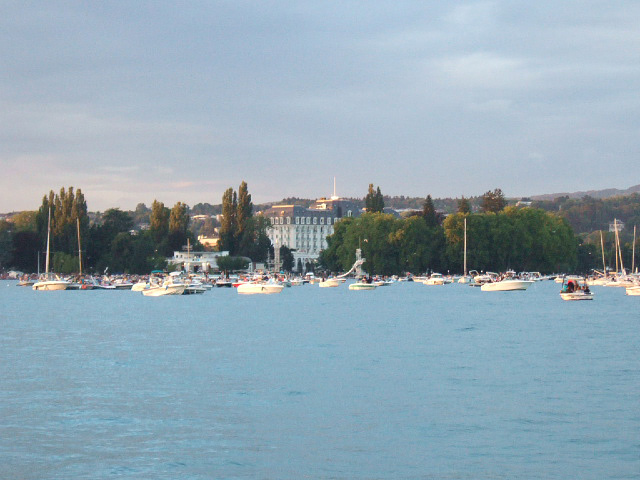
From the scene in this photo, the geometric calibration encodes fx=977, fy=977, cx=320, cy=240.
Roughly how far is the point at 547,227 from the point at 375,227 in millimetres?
26524

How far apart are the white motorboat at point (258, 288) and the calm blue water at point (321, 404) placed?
204ft

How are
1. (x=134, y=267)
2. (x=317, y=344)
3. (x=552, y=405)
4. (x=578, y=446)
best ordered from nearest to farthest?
(x=578, y=446)
(x=552, y=405)
(x=317, y=344)
(x=134, y=267)

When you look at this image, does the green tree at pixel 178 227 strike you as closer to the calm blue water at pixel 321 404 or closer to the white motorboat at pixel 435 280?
the white motorboat at pixel 435 280

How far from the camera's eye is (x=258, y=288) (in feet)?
365

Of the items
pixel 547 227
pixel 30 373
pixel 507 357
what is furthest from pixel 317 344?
pixel 547 227

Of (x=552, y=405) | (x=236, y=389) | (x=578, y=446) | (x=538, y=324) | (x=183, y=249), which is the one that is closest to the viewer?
(x=578, y=446)

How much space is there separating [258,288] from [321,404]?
3452 inches

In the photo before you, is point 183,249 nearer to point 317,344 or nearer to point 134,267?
point 134,267

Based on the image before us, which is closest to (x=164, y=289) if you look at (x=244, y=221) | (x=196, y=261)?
(x=244, y=221)

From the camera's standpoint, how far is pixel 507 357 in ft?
116

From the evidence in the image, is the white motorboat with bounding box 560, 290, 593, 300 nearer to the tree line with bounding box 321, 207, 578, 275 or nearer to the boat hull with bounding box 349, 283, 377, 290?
the boat hull with bounding box 349, 283, 377, 290

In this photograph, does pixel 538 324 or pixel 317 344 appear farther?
pixel 538 324

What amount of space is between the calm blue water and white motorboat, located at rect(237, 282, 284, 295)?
62.0 meters

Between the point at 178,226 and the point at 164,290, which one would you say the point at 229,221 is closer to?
the point at 178,226
